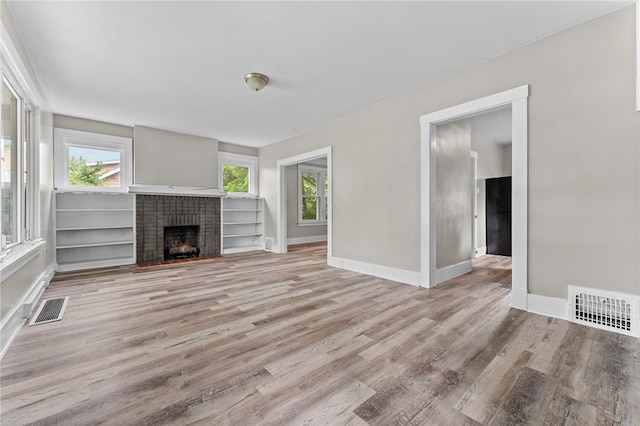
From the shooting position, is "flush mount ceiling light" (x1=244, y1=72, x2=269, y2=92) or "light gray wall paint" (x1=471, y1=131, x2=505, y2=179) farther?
"light gray wall paint" (x1=471, y1=131, x2=505, y2=179)

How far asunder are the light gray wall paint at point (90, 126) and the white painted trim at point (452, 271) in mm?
5866

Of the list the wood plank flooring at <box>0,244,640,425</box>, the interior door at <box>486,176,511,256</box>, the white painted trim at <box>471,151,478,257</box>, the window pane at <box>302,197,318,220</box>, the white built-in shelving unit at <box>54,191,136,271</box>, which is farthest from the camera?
the window pane at <box>302,197,318,220</box>

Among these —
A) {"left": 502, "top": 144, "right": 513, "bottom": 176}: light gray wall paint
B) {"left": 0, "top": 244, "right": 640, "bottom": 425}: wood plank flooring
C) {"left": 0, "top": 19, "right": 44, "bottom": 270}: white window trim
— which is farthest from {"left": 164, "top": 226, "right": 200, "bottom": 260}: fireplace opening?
{"left": 502, "top": 144, "right": 513, "bottom": 176}: light gray wall paint

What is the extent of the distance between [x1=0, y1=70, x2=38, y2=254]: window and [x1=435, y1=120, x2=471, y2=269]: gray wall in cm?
442

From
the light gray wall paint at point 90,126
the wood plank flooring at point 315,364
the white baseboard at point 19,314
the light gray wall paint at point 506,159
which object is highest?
the light gray wall paint at point 90,126

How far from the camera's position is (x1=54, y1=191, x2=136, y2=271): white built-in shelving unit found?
440 centimetres

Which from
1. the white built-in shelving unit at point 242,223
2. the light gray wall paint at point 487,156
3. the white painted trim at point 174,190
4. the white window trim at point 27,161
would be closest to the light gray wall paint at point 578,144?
the light gray wall paint at point 487,156

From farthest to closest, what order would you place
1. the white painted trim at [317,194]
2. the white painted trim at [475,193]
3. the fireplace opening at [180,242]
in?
the white painted trim at [317,194], the fireplace opening at [180,242], the white painted trim at [475,193]

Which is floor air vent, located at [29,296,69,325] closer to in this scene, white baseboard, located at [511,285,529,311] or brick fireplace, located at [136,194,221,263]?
brick fireplace, located at [136,194,221,263]

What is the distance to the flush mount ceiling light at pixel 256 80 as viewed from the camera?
9.86 ft

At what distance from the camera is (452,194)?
3.86m

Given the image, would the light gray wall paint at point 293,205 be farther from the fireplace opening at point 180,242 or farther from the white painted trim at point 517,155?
the white painted trim at point 517,155

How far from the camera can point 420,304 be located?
2738 millimetres

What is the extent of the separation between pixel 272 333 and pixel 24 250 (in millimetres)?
2464
